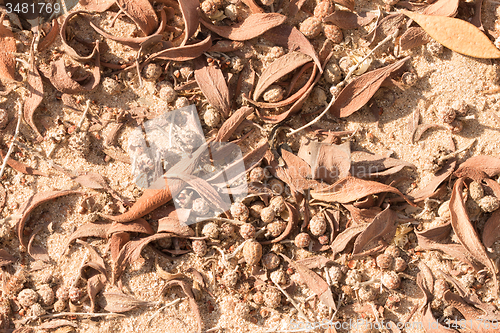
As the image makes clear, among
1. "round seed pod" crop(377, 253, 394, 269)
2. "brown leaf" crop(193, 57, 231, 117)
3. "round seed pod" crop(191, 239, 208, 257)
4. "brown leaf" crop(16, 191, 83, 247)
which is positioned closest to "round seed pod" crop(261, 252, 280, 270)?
"round seed pod" crop(191, 239, 208, 257)

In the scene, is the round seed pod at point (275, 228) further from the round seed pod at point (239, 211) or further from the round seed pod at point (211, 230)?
the round seed pod at point (211, 230)

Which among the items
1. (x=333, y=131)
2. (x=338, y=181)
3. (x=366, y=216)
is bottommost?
(x=366, y=216)

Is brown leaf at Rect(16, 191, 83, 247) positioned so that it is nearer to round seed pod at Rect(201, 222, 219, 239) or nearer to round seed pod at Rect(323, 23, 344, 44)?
round seed pod at Rect(201, 222, 219, 239)

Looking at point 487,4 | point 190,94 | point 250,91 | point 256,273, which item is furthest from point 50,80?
point 487,4

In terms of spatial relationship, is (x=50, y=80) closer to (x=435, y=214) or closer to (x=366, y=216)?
(x=366, y=216)

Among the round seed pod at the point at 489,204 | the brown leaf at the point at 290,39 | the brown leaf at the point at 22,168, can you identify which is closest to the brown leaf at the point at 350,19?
the brown leaf at the point at 290,39
